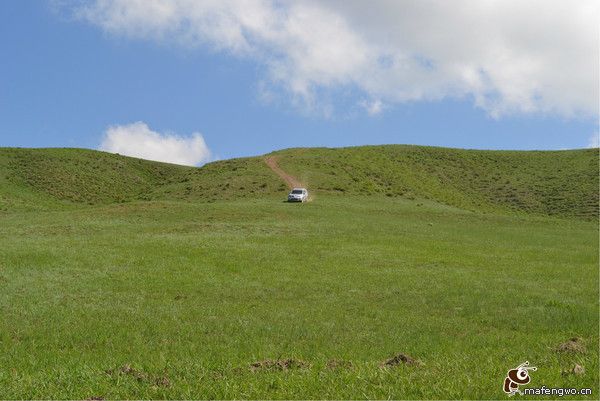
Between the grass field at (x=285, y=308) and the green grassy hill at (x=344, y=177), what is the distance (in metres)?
32.5

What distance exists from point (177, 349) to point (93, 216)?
1470 inches

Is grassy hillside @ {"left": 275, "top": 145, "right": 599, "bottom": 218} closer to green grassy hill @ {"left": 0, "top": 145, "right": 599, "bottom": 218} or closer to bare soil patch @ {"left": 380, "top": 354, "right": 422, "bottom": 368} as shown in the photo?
green grassy hill @ {"left": 0, "top": 145, "right": 599, "bottom": 218}

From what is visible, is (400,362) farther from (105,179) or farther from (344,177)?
(105,179)

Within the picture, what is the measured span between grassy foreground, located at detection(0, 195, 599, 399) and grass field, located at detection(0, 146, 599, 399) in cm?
7

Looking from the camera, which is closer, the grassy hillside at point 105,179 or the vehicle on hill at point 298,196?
the vehicle on hill at point 298,196

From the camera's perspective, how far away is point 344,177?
84188 mm

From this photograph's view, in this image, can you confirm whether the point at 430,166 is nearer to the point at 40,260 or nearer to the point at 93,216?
the point at 93,216

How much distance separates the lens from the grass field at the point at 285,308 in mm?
9719

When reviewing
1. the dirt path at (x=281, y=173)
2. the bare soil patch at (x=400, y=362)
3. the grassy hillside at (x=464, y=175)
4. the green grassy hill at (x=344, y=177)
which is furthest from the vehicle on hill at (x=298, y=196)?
the bare soil patch at (x=400, y=362)

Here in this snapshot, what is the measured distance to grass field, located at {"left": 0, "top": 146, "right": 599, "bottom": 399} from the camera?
9719 millimetres

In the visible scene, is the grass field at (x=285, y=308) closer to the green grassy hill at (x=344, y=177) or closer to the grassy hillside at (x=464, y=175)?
the green grassy hill at (x=344, y=177)

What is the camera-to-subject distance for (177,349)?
13.2 m

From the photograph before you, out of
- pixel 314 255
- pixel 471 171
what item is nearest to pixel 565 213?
pixel 471 171

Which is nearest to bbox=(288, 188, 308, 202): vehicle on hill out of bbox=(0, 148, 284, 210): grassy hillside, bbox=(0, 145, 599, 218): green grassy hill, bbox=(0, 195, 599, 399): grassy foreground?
bbox=(0, 145, 599, 218): green grassy hill
